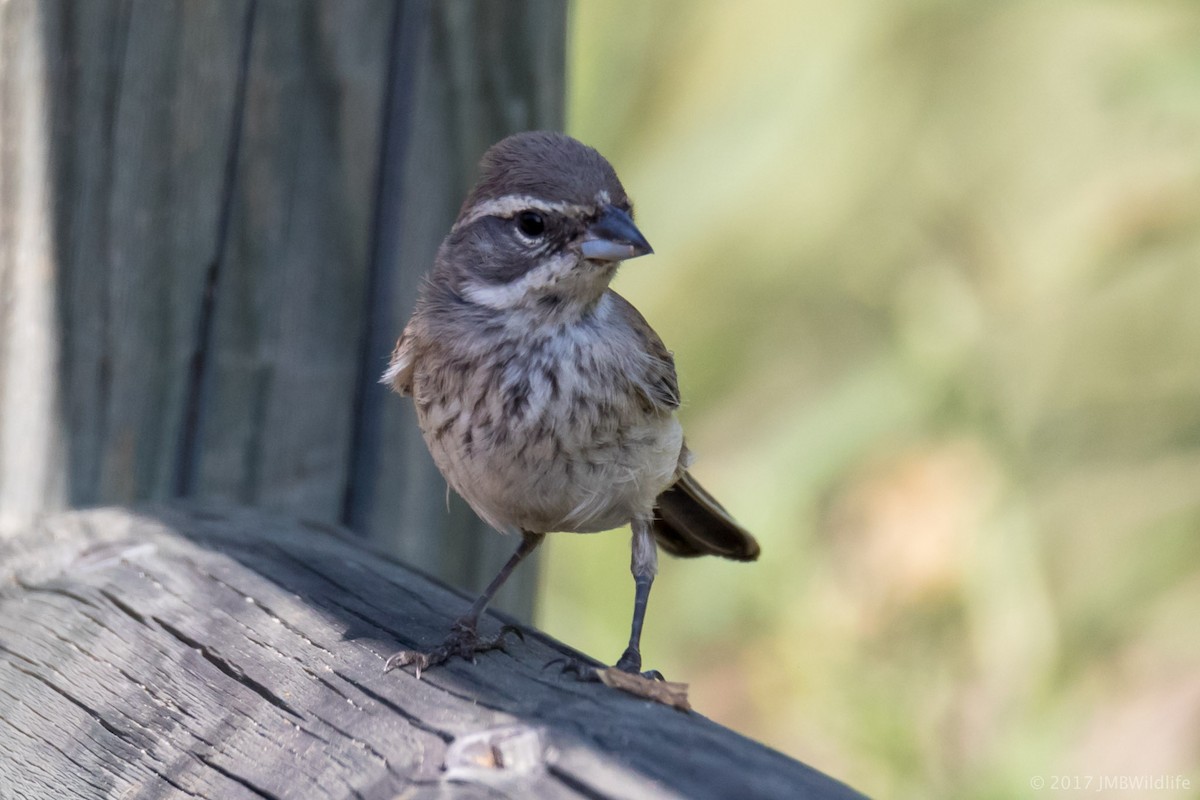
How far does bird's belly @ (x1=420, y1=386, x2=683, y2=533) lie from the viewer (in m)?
2.79

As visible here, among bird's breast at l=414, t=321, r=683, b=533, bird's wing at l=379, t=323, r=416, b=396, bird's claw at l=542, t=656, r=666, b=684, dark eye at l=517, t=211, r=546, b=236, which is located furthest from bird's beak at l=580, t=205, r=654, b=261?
bird's claw at l=542, t=656, r=666, b=684

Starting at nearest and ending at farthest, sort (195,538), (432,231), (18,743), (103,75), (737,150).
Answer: (18,743), (195,538), (103,75), (432,231), (737,150)

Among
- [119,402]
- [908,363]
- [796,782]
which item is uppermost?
[908,363]

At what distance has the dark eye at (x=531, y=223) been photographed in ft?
9.30

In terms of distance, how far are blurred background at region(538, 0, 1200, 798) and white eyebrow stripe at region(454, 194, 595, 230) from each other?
2292mm

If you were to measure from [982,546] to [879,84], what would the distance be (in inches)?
77.0

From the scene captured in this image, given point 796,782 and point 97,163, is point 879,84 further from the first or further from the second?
point 796,782

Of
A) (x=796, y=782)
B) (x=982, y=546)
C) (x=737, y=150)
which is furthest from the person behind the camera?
(x=737, y=150)

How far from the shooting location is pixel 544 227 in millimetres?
2848

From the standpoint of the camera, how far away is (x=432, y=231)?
3369 mm

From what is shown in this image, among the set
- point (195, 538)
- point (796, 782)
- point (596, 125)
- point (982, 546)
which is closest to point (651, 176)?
point (596, 125)

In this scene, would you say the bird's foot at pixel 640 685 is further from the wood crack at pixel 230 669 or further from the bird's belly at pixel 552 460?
the bird's belly at pixel 552 460

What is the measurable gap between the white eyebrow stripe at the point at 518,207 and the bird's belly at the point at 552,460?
41cm

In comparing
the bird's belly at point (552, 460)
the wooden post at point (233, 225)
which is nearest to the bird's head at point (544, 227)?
the bird's belly at point (552, 460)
